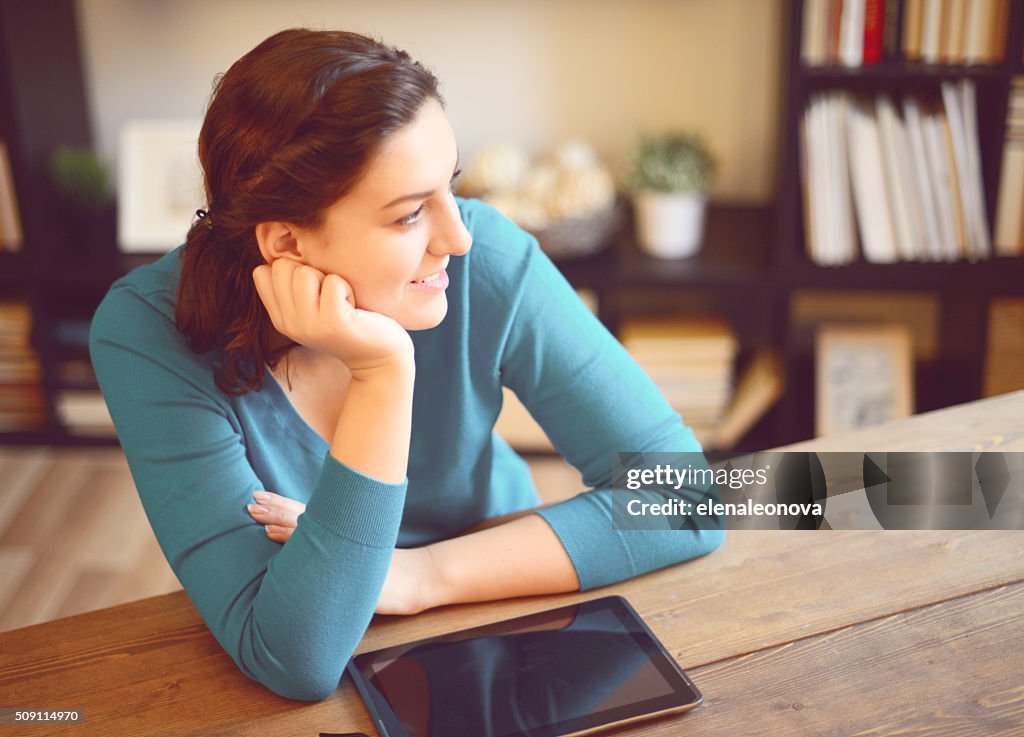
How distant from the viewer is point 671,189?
2350 millimetres

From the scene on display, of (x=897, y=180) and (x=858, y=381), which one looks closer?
(x=897, y=180)

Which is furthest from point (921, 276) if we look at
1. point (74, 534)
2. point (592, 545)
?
point (74, 534)

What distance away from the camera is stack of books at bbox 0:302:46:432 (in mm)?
2598

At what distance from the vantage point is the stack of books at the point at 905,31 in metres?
Answer: 2.13

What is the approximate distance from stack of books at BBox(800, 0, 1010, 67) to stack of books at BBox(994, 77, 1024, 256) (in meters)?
0.11

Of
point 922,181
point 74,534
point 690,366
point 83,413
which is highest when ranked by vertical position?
point 922,181

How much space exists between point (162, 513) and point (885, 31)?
1.81m

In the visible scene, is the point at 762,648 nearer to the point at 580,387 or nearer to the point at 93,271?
the point at 580,387

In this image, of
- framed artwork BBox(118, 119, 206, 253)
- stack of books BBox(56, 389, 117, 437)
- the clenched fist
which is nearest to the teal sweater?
the clenched fist

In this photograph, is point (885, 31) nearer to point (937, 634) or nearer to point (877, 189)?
point (877, 189)

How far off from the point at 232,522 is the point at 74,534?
156 cm

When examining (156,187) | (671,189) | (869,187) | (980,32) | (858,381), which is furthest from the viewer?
(156,187)

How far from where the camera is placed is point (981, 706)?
82cm

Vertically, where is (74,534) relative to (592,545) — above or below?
below
